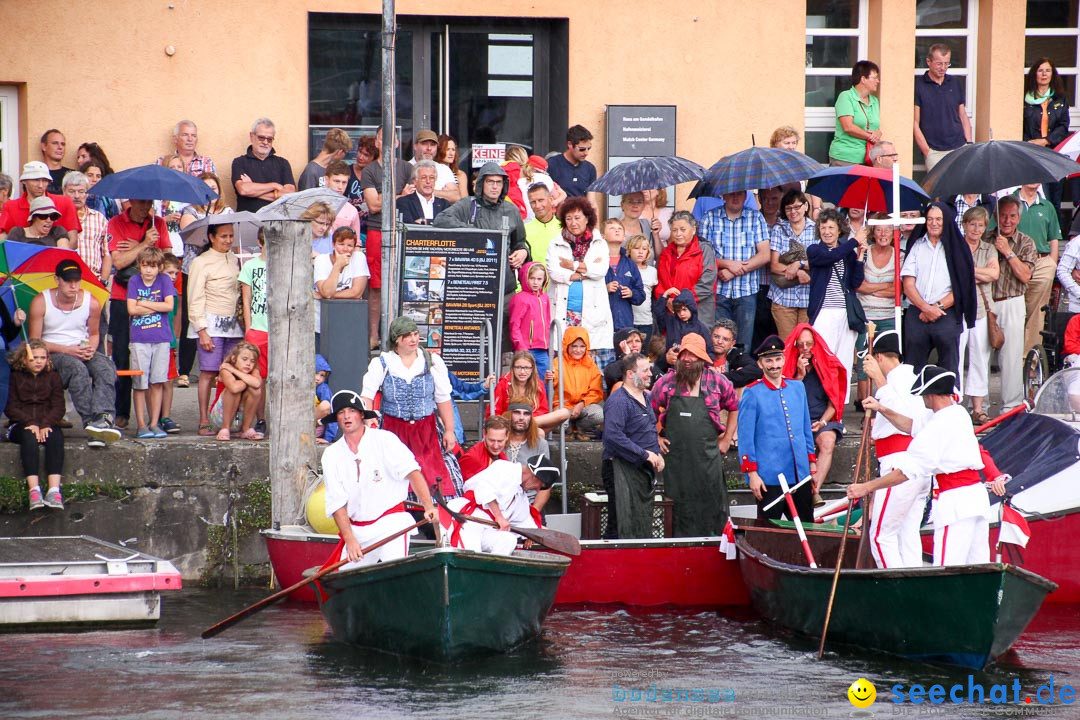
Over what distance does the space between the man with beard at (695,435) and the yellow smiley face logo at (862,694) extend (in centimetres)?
306

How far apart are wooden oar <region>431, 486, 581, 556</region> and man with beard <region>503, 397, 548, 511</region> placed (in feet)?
2.68

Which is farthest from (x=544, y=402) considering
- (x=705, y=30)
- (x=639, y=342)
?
(x=705, y=30)

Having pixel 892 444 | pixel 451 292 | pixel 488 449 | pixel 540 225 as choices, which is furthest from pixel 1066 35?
pixel 488 449

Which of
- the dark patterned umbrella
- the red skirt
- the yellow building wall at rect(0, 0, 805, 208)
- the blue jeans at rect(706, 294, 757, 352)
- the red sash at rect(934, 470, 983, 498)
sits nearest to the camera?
the red sash at rect(934, 470, 983, 498)

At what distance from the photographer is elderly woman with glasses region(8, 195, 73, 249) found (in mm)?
13719

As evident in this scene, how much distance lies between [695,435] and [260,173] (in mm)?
5806

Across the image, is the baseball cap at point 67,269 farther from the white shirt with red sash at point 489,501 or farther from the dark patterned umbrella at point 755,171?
the dark patterned umbrella at point 755,171

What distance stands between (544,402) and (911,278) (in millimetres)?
3627

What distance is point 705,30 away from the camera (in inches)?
709

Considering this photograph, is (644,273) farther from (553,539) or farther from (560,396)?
(553,539)

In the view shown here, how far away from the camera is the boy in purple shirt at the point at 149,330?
13617mm

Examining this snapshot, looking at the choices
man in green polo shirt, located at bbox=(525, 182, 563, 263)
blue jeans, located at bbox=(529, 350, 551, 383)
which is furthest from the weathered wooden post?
man in green polo shirt, located at bbox=(525, 182, 563, 263)

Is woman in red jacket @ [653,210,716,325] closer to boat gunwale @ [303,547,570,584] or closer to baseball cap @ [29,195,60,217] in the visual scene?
boat gunwale @ [303,547,570,584]

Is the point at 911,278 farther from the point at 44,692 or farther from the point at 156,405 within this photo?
the point at 44,692
